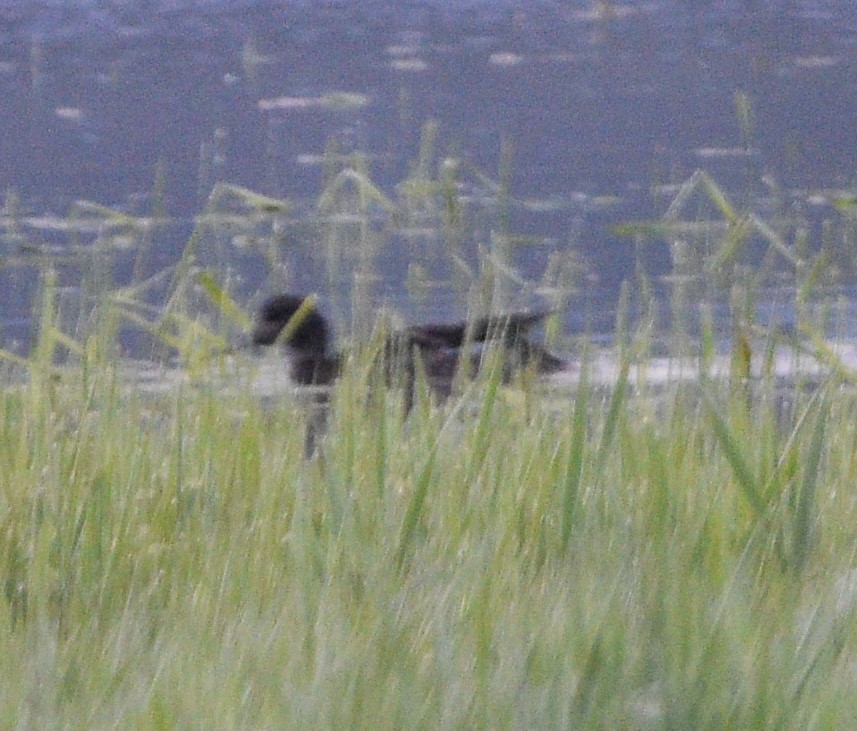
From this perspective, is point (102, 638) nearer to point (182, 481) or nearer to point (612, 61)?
point (182, 481)

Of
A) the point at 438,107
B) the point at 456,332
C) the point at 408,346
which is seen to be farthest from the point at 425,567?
the point at 438,107

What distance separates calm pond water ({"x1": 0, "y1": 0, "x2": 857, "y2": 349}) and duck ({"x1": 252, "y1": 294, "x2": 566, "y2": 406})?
112 cm

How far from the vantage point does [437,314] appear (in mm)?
6227

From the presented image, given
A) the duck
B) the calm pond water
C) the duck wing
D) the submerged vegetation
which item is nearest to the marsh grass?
the submerged vegetation

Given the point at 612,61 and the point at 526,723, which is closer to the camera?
the point at 526,723

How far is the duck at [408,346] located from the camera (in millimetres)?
2994

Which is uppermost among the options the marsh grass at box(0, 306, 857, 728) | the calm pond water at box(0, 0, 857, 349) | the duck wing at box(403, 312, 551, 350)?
the calm pond water at box(0, 0, 857, 349)

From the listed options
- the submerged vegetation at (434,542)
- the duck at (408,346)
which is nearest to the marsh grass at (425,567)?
the submerged vegetation at (434,542)

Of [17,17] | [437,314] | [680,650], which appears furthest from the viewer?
[17,17]

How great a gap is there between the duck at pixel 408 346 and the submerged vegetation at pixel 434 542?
0.21m

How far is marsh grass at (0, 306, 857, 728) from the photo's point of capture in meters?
1.30

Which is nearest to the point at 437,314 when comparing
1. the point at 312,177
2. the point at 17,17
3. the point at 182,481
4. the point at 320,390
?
the point at 320,390

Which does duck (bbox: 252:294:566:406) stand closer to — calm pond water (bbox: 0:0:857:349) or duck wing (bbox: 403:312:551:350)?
duck wing (bbox: 403:312:551:350)

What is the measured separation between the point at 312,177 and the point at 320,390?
27.6ft
